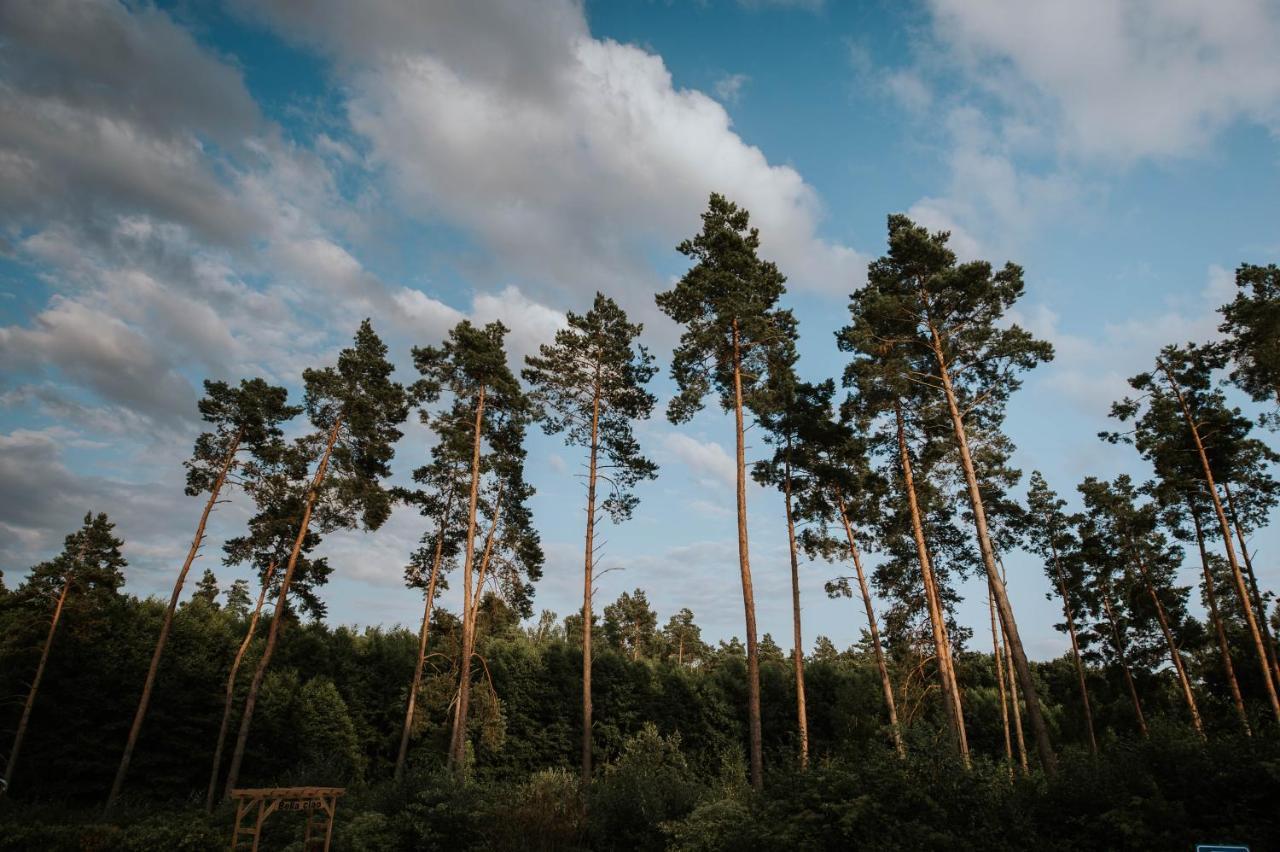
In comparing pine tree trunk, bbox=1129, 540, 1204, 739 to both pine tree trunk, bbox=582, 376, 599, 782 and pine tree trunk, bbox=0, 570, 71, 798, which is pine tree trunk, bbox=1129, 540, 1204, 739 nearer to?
pine tree trunk, bbox=582, 376, 599, 782

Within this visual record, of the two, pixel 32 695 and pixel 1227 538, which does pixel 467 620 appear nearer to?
pixel 32 695

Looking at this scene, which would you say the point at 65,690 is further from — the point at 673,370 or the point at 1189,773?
the point at 1189,773

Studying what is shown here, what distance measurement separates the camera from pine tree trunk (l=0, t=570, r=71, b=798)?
798 inches

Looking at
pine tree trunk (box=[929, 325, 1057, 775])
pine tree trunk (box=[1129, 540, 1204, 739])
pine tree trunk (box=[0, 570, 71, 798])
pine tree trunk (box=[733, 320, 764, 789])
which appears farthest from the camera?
pine tree trunk (box=[1129, 540, 1204, 739])

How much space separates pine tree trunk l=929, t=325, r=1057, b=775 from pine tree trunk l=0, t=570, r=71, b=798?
94.6ft

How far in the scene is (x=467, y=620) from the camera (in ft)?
69.8

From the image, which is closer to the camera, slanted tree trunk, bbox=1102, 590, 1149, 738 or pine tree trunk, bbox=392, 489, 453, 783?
pine tree trunk, bbox=392, 489, 453, 783

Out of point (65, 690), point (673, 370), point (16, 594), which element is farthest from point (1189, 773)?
point (16, 594)

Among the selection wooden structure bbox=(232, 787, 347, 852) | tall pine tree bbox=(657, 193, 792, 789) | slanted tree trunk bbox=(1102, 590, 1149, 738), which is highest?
tall pine tree bbox=(657, 193, 792, 789)

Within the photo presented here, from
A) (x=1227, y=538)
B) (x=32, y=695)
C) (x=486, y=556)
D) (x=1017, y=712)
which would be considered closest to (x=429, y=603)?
(x=486, y=556)

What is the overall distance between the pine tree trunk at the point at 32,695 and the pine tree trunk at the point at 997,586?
94.6ft

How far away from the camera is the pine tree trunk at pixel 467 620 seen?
758 inches

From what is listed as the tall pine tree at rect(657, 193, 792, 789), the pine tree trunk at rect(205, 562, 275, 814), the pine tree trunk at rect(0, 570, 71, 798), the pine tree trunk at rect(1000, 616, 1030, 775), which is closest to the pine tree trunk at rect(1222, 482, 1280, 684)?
the pine tree trunk at rect(1000, 616, 1030, 775)

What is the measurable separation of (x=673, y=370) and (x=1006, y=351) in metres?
8.91
